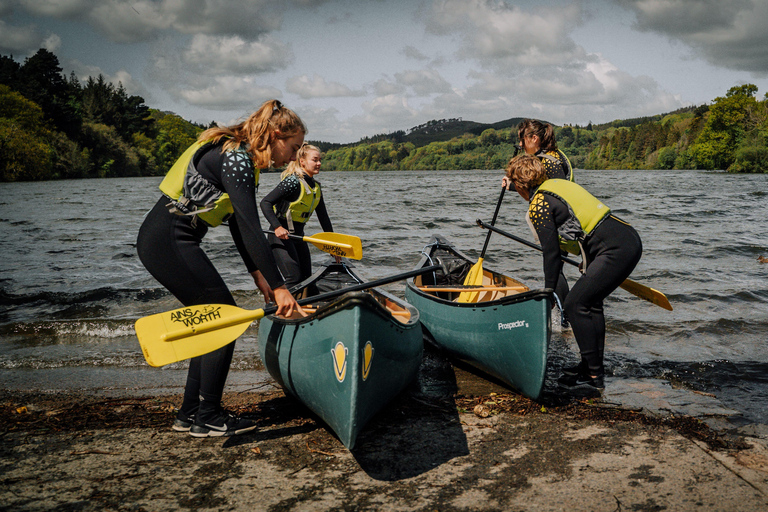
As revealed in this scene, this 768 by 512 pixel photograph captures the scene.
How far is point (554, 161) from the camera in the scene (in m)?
4.93

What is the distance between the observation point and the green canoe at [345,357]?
296cm

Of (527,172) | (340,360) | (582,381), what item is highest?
(527,172)

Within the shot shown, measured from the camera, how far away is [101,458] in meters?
3.18

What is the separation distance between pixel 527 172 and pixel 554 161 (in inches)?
28.2

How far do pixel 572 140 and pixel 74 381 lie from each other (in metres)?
162

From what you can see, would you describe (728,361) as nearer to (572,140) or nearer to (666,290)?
(666,290)

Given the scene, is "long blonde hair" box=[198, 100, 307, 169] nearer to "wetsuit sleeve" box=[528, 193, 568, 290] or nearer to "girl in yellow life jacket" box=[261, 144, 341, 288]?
"wetsuit sleeve" box=[528, 193, 568, 290]

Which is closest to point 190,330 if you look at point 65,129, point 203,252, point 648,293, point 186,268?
point 186,268

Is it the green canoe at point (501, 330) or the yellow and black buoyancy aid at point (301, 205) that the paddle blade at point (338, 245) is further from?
the green canoe at point (501, 330)

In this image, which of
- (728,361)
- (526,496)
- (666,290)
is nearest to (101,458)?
(526,496)

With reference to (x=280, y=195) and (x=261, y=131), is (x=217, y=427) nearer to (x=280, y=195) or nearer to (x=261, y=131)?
(x=261, y=131)

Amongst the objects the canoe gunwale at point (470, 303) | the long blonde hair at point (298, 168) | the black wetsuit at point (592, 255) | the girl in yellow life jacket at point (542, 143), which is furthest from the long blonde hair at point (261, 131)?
the girl in yellow life jacket at point (542, 143)

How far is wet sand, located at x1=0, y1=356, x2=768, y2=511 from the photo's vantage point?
2717 millimetres

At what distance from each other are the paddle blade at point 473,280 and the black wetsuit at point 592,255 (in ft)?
5.12
